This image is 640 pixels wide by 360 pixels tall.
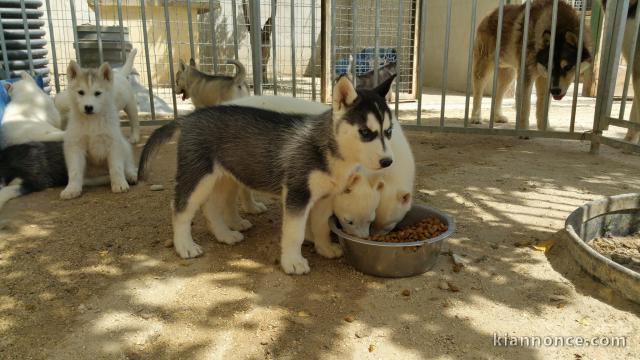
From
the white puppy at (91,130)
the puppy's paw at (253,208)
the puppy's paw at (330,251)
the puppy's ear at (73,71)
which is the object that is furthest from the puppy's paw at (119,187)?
the puppy's paw at (330,251)

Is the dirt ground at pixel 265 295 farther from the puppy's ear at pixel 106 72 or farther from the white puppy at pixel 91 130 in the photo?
the puppy's ear at pixel 106 72

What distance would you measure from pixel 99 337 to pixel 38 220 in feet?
7.08

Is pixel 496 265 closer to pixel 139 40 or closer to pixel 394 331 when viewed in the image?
pixel 394 331

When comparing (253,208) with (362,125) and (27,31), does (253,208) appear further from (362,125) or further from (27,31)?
(27,31)

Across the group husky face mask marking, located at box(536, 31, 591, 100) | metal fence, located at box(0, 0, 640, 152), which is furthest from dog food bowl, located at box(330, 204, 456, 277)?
metal fence, located at box(0, 0, 640, 152)

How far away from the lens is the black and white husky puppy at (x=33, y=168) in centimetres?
535

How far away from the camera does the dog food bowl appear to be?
3445 millimetres

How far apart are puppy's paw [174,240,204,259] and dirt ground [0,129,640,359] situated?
0.06 metres

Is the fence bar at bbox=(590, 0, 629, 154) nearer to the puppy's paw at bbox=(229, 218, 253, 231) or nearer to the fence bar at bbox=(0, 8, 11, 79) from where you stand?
the puppy's paw at bbox=(229, 218, 253, 231)

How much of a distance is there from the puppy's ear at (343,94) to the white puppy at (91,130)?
3.04m

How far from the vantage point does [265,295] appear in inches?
132

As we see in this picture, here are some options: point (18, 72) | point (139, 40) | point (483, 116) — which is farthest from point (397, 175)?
point (139, 40)

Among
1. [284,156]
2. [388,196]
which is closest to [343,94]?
[284,156]

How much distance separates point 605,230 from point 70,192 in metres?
4.86
